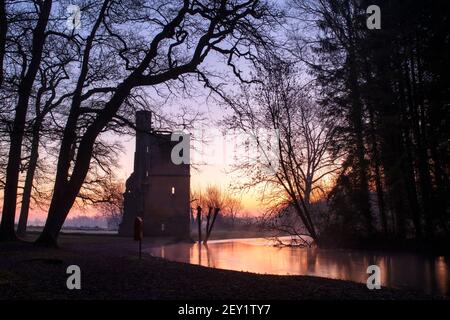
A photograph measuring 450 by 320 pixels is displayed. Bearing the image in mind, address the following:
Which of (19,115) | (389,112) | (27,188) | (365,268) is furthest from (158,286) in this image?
(27,188)

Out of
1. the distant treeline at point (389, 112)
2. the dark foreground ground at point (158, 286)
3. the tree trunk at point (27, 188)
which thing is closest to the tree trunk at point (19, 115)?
the dark foreground ground at point (158, 286)

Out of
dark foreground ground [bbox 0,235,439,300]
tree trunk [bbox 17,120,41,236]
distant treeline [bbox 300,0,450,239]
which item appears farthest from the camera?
tree trunk [bbox 17,120,41,236]

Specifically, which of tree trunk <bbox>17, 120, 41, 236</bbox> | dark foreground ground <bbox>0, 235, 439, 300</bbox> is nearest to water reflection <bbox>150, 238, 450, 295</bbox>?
dark foreground ground <bbox>0, 235, 439, 300</bbox>

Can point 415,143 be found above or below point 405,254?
above

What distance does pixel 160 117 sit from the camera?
64.7 feet

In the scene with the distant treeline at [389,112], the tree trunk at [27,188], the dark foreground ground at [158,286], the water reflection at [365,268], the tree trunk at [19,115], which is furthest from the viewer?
the tree trunk at [27,188]

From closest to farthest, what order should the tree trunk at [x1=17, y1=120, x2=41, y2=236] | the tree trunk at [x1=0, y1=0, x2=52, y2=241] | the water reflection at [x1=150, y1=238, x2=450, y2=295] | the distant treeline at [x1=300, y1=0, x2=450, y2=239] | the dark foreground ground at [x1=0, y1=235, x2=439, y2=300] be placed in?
1. the dark foreground ground at [x1=0, y1=235, x2=439, y2=300]
2. the water reflection at [x1=150, y1=238, x2=450, y2=295]
3. the tree trunk at [x1=0, y1=0, x2=52, y2=241]
4. the distant treeline at [x1=300, y1=0, x2=450, y2=239]
5. the tree trunk at [x1=17, y1=120, x2=41, y2=236]

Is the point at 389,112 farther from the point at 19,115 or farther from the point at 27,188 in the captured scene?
the point at 27,188

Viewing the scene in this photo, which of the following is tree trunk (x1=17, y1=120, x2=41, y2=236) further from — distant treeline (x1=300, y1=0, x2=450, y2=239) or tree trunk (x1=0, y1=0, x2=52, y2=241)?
distant treeline (x1=300, y1=0, x2=450, y2=239)

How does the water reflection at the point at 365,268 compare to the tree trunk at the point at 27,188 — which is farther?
the tree trunk at the point at 27,188

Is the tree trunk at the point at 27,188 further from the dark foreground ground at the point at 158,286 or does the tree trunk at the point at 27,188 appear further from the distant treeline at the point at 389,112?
the dark foreground ground at the point at 158,286

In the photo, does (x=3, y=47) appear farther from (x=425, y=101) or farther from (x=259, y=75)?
(x=425, y=101)
